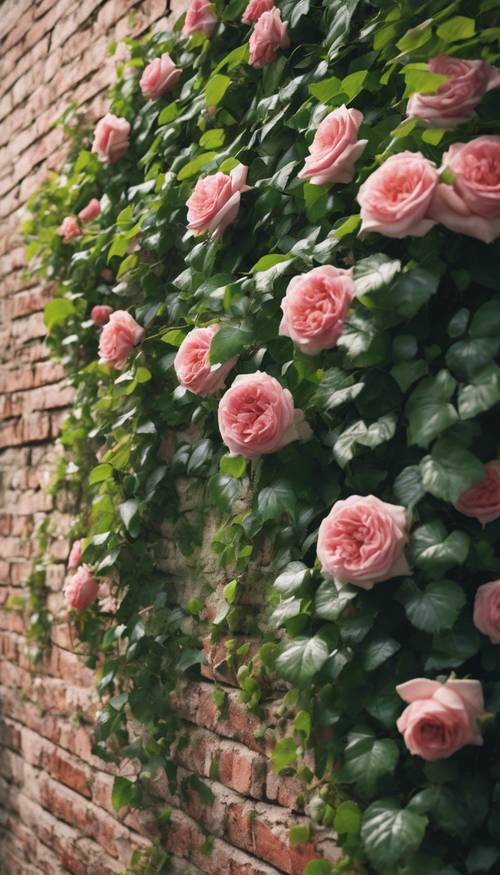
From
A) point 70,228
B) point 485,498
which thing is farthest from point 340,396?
point 70,228

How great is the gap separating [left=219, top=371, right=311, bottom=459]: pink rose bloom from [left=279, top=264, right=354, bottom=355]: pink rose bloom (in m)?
0.08

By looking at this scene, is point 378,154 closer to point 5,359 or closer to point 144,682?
point 144,682

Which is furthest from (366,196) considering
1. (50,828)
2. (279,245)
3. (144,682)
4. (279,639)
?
(50,828)

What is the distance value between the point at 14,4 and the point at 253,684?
2.59m

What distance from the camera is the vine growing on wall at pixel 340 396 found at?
3.34 ft

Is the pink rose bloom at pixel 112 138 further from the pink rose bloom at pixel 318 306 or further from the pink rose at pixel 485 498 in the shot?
the pink rose at pixel 485 498

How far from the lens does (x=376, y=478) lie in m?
1.13

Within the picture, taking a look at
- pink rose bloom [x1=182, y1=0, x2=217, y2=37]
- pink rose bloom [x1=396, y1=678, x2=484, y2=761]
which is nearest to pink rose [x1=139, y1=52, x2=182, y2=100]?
pink rose bloom [x1=182, y1=0, x2=217, y2=37]

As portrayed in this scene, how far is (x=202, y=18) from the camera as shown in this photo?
1617mm

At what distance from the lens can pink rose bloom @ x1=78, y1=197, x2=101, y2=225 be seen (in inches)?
81.4

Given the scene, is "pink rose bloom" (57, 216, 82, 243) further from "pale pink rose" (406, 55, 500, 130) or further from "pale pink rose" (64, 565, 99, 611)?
"pale pink rose" (406, 55, 500, 130)

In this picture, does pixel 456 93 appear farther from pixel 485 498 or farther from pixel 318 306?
pixel 485 498

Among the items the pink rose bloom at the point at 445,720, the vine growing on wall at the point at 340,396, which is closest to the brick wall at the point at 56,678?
the vine growing on wall at the point at 340,396

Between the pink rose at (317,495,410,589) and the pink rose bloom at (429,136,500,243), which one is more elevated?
the pink rose bloom at (429,136,500,243)
